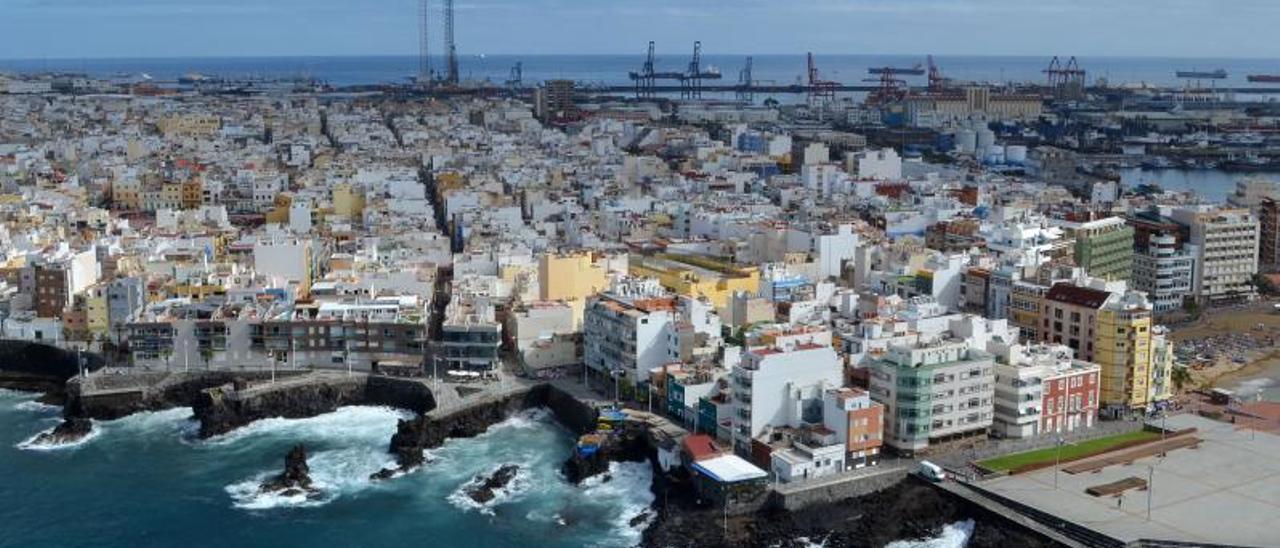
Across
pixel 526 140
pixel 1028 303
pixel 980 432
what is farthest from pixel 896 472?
pixel 526 140

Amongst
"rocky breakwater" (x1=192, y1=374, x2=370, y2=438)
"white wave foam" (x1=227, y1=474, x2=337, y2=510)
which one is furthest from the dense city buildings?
"white wave foam" (x1=227, y1=474, x2=337, y2=510)

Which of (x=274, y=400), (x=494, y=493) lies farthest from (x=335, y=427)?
(x=494, y=493)

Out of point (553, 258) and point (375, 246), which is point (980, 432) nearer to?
point (553, 258)

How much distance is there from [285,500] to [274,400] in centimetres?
304

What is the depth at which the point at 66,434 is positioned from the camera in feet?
48.8

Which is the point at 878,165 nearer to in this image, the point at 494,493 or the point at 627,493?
the point at 627,493

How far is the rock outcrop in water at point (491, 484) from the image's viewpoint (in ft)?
42.2

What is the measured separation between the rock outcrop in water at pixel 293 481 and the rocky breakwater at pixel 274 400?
197cm

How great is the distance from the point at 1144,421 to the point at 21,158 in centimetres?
3162

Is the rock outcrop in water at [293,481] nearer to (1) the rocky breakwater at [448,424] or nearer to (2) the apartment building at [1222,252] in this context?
(1) the rocky breakwater at [448,424]

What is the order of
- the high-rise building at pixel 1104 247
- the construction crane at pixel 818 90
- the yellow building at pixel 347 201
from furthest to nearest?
the construction crane at pixel 818 90, the yellow building at pixel 347 201, the high-rise building at pixel 1104 247

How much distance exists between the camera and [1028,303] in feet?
54.0

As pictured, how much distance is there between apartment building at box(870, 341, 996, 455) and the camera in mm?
13109

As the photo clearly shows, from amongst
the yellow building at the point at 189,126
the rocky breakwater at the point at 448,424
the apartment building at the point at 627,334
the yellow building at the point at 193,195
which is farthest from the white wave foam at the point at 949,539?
the yellow building at the point at 189,126
